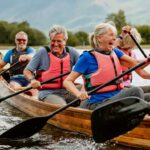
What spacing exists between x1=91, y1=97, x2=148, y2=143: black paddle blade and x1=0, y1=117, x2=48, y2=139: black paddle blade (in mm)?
1219

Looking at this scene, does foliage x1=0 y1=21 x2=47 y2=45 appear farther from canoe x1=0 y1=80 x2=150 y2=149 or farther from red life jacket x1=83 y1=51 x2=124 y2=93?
red life jacket x1=83 y1=51 x2=124 y2=93

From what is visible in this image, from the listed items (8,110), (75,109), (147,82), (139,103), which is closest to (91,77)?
(75,109)

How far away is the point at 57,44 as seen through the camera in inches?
279

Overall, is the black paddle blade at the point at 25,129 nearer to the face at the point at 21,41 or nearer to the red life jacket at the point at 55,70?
the red life jacket at the point at 55,70

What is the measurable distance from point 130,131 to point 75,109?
3.08 ft

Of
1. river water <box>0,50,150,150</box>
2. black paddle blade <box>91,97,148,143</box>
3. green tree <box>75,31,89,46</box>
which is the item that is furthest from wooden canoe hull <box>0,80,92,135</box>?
green tree <box>75,31,89,46</box>

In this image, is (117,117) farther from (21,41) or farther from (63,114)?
(21,41)

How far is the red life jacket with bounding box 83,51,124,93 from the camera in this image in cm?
606

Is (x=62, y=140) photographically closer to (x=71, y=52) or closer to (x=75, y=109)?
(x=75, y=109)

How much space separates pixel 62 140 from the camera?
6500 millimetres

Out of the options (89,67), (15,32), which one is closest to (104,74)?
(89,67)

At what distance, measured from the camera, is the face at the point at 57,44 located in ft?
22.7

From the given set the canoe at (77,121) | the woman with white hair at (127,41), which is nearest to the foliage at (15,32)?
the canoe at (77,121)

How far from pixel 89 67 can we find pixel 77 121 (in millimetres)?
915
